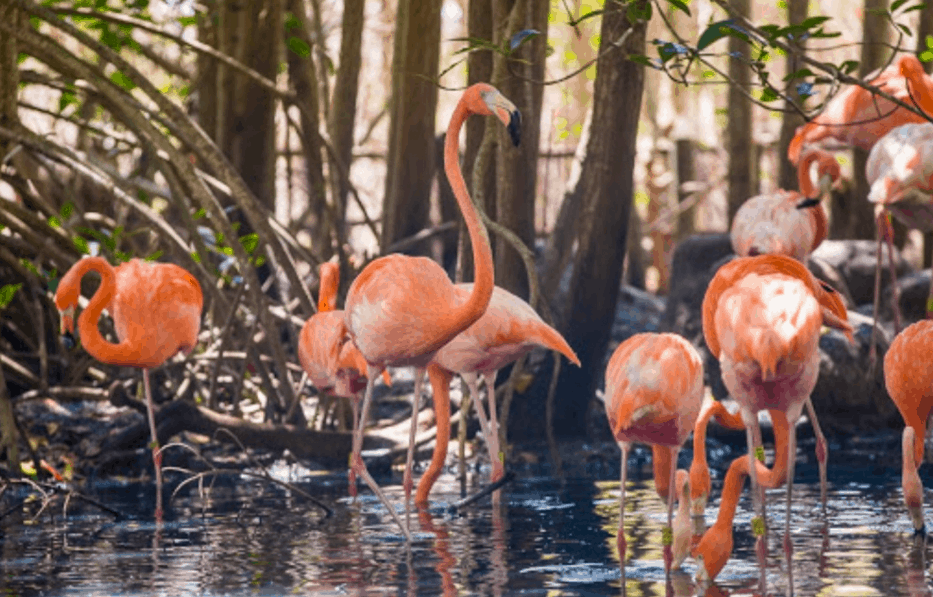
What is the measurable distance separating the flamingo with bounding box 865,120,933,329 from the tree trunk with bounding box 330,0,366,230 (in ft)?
10.7

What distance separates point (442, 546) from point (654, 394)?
1.16 meters

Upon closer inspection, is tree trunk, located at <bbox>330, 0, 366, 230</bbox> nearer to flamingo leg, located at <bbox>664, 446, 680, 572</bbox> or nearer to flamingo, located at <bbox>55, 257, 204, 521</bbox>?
flamingo, located at <bbox>55, 257, 204, 521</bbox>

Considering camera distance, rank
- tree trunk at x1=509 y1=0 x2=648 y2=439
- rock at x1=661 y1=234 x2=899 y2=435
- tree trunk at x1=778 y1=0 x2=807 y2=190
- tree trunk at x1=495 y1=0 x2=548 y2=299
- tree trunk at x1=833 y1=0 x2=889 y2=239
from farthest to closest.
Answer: tree trunk at x1=778 y1=0 x2=807 y2=190 → tree trunk at x1=833 y1=0 x2=889 y2=239 → rock at x1=661 y1=234 x2=899 y2=435 → tree trunk at x1=509 y1=0 x2=648 y2=439 → tree trunk at x1=495 y1=0 x2=548 y2=299

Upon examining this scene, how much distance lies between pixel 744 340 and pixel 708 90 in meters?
16.2

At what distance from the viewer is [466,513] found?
6.00 m

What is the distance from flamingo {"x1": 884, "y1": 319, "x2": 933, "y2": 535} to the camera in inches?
197

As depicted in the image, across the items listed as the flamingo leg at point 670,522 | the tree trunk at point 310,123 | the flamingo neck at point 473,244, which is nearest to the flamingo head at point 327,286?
the tree trunk at point 310,123

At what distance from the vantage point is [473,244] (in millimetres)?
5141

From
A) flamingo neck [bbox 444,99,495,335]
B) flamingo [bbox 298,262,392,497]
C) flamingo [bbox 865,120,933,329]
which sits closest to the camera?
flamingo neck [bbox 444,99,495,335]

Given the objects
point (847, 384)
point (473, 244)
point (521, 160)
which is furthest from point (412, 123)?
point (473, 244)

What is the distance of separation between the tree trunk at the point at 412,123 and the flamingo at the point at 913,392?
143 inches

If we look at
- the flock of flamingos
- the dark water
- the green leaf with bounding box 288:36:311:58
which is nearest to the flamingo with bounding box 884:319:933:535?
the flock of flamingos

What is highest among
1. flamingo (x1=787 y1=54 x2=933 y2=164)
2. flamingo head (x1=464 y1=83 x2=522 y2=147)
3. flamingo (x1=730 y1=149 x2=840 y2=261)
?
flamingo (x1=787 y1=54 x2=933 y2=164)

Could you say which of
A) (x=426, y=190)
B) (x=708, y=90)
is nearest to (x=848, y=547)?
(x=426, y=190)
